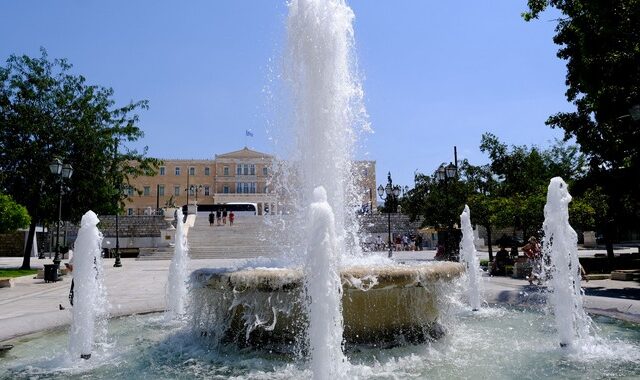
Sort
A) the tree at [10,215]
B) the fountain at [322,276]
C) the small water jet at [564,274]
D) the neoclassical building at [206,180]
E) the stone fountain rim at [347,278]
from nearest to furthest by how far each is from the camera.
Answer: the fountain at [322,276] → the stone fountain rim at [347,278] → the small water jet at [564,274] → the tree at [10,215] → the neoclassical building at [206,180]

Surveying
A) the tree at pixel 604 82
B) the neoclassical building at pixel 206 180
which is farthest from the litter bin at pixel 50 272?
the neoclassical building at pixel 206 180

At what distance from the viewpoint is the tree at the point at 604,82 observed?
11.7 meters

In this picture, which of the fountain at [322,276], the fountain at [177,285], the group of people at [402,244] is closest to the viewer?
the fountain at [322,276]

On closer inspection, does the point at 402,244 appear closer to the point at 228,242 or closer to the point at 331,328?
the point at 228,242

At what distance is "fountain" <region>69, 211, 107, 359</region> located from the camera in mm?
5824

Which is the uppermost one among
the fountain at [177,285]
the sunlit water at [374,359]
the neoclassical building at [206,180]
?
the neoclassical building at [206,180]

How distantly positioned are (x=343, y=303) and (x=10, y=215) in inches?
709

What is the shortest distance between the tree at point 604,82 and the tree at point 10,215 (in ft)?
60.9

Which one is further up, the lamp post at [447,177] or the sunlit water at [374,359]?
the lamp post at [447,177]

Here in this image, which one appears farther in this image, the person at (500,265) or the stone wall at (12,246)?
the stone wall at (12,246)

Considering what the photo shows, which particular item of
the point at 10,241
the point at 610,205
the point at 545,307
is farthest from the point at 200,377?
the point at 10,241

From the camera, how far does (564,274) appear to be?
638cm

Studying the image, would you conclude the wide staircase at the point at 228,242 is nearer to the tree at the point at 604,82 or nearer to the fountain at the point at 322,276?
the tree at the point at 604,82

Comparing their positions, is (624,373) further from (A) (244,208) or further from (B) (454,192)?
(A) (244,208)
